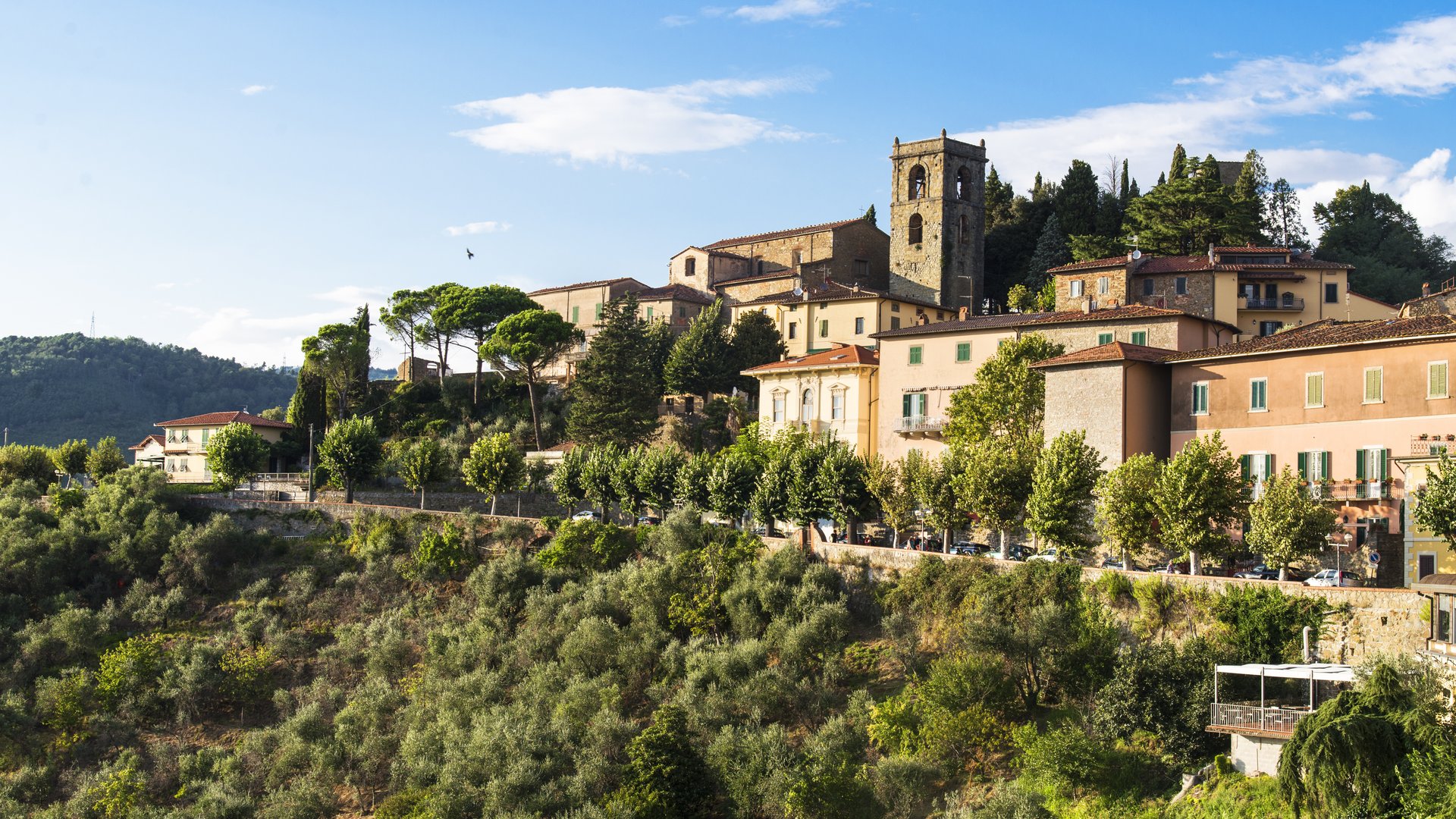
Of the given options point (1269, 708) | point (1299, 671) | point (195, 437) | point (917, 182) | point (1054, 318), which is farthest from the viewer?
point (917, 182)

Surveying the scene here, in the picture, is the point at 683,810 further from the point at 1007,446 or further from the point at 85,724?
the point at 85,724

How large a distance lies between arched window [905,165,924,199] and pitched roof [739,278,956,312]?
8039 millimetres

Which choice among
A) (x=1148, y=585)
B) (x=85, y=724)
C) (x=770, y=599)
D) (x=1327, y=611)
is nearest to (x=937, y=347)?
(x=770, y=599)

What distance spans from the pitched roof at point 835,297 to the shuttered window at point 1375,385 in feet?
103

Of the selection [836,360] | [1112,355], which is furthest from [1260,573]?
[836,360]

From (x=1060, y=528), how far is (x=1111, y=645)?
5.01m

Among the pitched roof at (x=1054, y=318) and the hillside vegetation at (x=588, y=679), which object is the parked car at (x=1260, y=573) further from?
the pitched roof at (x=1054, y=318)

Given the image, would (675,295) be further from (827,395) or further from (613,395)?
(827,395)

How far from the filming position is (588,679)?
140 ft

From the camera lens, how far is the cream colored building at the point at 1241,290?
6266cm

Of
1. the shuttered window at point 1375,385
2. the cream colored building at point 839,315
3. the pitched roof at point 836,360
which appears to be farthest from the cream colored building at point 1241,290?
Answer: the shuttered window at point 1375,385

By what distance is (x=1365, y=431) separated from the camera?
1563 inches

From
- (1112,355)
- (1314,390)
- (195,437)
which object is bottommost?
(195,437)

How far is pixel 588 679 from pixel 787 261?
47353 mm
